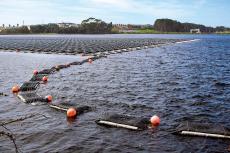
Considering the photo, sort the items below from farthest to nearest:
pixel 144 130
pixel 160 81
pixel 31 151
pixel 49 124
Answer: pixel 160 81
pixel 49 124
pixel 144 130
pixel 31 151

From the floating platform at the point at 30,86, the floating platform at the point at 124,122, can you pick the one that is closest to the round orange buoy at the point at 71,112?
the floating platform at the point at 124,122

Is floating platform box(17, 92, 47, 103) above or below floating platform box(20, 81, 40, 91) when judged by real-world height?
below

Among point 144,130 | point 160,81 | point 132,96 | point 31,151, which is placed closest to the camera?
point 31,151

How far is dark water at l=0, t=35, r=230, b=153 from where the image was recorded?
2922 centimetres

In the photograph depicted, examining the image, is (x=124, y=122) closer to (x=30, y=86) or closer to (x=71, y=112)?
(x=71, y=112)

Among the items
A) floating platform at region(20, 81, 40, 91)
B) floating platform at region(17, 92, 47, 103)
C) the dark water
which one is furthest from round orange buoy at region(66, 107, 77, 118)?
floating platform at region(20, 81, 40, 91)

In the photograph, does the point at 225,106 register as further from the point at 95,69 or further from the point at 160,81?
the point at 95,69

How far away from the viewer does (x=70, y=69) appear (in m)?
75.9

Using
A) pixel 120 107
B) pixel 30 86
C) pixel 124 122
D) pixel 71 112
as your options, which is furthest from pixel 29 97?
pixel 124 122

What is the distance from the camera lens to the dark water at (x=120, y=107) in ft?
95.9

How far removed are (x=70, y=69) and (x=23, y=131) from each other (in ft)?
144

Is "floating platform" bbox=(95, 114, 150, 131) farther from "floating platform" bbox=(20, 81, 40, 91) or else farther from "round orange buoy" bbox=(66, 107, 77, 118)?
"floating platform" bbox=(20, 81, 40, 91)

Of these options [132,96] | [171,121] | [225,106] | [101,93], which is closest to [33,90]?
[101,93]

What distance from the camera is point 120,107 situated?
41219 millimetres
